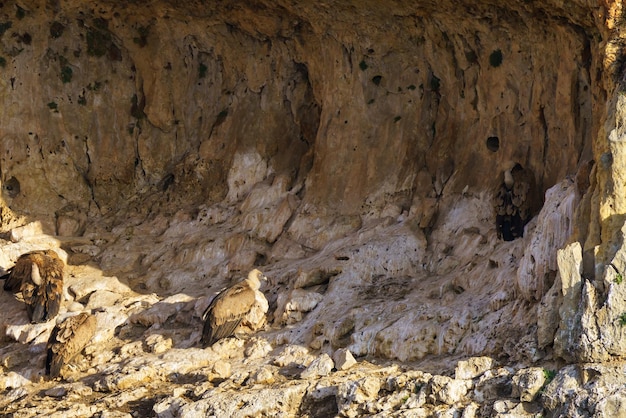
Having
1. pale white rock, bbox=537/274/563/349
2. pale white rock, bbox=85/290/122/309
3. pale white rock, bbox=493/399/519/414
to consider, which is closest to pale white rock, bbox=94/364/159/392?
pale white rock, bbox=85/290/122/309

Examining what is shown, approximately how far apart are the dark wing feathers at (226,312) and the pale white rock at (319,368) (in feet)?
7.98

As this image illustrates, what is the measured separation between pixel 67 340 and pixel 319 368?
5.10 meters

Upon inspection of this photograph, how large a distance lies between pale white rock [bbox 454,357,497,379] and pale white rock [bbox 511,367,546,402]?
0.72 meters

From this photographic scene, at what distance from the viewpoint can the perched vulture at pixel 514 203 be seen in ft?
72.0

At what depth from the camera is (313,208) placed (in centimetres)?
2520

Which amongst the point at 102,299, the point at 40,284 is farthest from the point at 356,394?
the point at 40,284

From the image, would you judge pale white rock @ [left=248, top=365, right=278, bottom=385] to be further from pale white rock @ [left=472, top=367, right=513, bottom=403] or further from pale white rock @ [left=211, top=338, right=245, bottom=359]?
pale white rock @ [left=472, top=367, right=513, bottom=403]

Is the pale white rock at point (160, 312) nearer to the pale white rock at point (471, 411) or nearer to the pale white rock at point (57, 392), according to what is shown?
the pale white rock at point (57, 392)

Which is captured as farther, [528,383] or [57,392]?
[57,392]

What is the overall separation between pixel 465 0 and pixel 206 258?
7.21 m

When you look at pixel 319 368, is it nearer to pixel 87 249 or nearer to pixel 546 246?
pixel 546 246

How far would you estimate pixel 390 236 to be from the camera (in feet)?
76.8

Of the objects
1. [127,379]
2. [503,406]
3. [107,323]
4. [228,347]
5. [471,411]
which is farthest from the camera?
[107,323]

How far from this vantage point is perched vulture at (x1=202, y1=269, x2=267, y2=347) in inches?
846
